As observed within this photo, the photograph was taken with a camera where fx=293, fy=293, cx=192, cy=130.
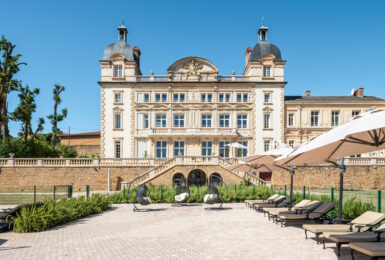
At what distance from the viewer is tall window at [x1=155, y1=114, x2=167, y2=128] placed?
33.8m

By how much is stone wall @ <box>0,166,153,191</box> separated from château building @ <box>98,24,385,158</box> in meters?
5.41

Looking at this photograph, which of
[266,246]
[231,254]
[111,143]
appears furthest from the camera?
[111,143]

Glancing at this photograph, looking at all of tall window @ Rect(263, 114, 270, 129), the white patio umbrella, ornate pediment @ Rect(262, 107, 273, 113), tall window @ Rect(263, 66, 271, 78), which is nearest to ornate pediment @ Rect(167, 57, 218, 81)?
tall window @ Rect(263, 66, 271, 78)

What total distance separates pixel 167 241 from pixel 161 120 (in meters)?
26.5

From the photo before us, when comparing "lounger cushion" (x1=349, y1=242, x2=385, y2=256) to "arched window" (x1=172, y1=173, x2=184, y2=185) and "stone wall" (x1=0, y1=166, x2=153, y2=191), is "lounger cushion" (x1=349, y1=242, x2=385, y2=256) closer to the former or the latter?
"arched window" (x1=172, y1=173, x2=184, y2=185)

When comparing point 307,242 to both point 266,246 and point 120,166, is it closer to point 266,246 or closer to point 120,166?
point 266,246

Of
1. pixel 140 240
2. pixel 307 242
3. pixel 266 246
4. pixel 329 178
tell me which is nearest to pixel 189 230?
pixel 140 240

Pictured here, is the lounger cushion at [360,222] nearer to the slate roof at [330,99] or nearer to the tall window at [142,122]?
the tall window at [142,122]

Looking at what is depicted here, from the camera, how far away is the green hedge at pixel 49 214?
360 inches

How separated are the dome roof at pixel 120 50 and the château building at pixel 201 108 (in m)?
0.17

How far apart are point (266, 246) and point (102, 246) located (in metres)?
4.01

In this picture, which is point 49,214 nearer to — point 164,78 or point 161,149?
point 161,149

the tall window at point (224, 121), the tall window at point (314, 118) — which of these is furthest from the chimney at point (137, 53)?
the tall window at point (314, 118)

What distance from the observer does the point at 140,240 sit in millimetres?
7855
